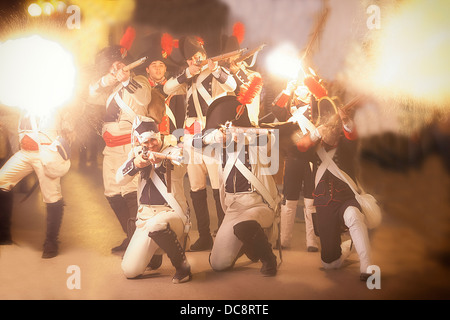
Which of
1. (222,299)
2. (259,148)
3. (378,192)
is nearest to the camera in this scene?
(222,299)

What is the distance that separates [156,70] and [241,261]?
5.20 ft

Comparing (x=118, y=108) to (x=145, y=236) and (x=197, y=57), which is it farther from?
(x=145, y=236)

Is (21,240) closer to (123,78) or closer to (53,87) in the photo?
(53,87)

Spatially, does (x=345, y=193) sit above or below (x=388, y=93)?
below

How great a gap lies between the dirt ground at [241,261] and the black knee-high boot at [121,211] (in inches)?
2.4

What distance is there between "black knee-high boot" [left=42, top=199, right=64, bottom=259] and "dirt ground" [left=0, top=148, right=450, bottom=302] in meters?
0.05

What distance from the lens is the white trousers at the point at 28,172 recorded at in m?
3.19

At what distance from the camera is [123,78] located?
3.18 m

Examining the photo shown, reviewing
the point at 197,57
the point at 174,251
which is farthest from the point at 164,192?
the point at 197,57

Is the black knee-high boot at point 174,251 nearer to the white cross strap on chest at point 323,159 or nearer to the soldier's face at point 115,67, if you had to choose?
the white cross strap on chest at point 323,159

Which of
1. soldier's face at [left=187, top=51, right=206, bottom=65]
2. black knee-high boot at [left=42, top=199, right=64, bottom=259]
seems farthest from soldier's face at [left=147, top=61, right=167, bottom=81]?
black knee-high boot at [left=42, top=199, right=64, bottom=259]

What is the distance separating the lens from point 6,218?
333 cm

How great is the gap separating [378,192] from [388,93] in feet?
2.55
